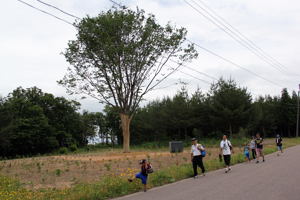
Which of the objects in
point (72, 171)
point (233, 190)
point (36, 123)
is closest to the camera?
point (233, 190)

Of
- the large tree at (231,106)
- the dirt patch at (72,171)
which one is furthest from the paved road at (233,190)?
the large tree at (231,106)

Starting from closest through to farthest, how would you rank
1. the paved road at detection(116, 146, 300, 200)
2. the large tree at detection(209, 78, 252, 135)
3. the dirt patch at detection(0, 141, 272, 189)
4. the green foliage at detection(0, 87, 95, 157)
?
the paved road at detection(116, 146, 300, 200)
the dirt patch at detection(0, 141, 272, 189)
the large tree at detection(209, 78, 252, 135)
the green foliage at detection(0, 87, 95, 157)

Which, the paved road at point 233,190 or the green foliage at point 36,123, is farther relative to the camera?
the green foliage at point 36,123

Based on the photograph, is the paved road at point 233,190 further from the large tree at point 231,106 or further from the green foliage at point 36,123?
the green foliage at point 36,123

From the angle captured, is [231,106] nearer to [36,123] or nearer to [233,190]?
[233,190]

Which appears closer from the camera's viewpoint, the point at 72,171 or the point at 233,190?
the point at 233,190

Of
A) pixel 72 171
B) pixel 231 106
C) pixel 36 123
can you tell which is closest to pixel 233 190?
pixel 72 171

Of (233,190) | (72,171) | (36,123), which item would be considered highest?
(36,123)

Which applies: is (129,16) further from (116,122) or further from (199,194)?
(116,122)

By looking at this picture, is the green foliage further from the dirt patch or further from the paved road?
the paved road

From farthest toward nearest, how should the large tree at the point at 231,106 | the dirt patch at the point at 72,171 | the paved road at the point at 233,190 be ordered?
the large tree at the point at 231,106
the dirt patch at the point at 72,171
the paved road at the point at 233,190


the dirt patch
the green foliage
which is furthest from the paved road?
the green foliage

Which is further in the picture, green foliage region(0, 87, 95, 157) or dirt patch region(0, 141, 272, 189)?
green foliage region(0, 87, 95, 157)

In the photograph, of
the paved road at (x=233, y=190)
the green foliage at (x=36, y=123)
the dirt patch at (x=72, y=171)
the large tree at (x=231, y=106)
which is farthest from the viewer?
the green foliage at (x=36, y=123)
